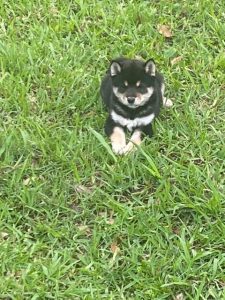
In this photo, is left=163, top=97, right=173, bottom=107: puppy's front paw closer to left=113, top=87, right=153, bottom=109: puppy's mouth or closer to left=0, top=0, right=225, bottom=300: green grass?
left=0, top=0, right=225, bottom=300: green grass

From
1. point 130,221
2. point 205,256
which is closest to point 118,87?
point 130,221

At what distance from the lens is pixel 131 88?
17.5ft

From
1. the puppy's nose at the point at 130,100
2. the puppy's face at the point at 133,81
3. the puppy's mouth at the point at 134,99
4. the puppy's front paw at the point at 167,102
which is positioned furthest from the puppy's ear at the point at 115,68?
the puppy's front paw at the point at 167,102

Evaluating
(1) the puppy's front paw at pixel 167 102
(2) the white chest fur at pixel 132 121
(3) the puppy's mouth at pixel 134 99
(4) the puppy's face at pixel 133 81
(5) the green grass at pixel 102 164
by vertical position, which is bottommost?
(5) the green grass at pixel 102 164

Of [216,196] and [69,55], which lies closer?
[216,196]

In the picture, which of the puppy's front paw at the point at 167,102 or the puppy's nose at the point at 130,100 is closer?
the puppy's nose at the point at 130,100

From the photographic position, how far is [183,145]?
5.48 metres

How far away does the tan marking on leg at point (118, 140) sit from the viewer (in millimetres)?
5320

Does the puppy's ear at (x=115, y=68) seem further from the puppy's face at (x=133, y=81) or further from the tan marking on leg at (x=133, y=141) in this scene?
the tan marking on leg at (x=133, y=141)

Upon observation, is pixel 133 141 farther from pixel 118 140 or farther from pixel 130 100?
pixel 130 100

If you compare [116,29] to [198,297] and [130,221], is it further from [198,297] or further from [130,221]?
[198,297]

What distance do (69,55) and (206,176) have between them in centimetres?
189

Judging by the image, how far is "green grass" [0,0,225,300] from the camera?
4531mm

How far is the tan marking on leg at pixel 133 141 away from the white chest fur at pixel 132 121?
0.06 metres
